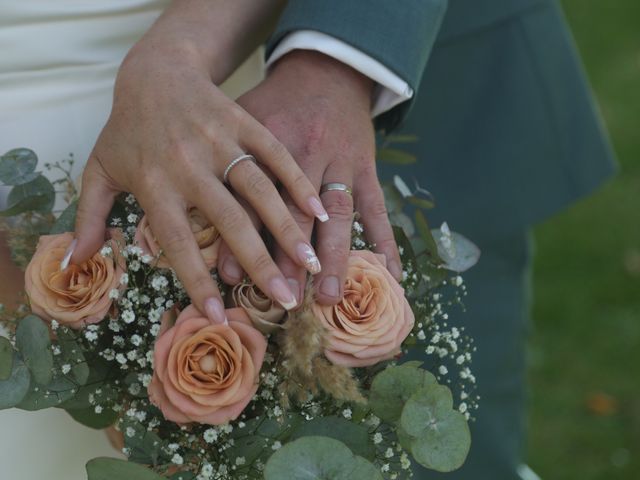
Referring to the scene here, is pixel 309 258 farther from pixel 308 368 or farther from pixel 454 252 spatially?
pixel 454 252

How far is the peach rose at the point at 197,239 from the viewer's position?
138 centimetres

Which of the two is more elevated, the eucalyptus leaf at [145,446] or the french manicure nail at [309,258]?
the french manicure nail at [309,258]

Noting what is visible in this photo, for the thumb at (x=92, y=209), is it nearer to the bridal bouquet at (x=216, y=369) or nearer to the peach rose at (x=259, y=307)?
the bridal bouquet at (x=216, y=369)

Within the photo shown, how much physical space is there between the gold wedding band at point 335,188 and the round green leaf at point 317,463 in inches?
18.6

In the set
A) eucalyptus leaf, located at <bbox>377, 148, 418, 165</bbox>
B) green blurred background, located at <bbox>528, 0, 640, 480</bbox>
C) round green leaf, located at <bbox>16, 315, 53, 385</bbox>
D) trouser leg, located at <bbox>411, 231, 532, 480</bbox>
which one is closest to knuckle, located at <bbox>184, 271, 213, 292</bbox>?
round green leaf, located at <bbox>16, 315, 53, 385</bbox>

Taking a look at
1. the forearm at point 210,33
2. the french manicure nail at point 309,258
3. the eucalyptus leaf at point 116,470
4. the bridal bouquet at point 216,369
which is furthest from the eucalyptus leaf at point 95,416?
the forearm at point 210,33

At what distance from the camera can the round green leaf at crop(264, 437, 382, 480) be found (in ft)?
3.75

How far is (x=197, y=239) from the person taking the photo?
4.57 ft

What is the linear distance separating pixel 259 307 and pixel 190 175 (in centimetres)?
25

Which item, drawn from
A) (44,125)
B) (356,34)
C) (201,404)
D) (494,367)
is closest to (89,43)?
(44,125)

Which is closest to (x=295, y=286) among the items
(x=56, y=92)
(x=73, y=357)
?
(x=73, y=357)

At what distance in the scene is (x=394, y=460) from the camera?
1377 millimetres

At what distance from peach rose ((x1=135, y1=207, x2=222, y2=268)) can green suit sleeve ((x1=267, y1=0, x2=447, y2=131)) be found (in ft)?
1.38

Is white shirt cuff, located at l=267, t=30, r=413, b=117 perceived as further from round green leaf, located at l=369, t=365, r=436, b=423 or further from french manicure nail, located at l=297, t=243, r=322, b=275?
round green leaf, located at l=369, t=365, r=436, b=423
